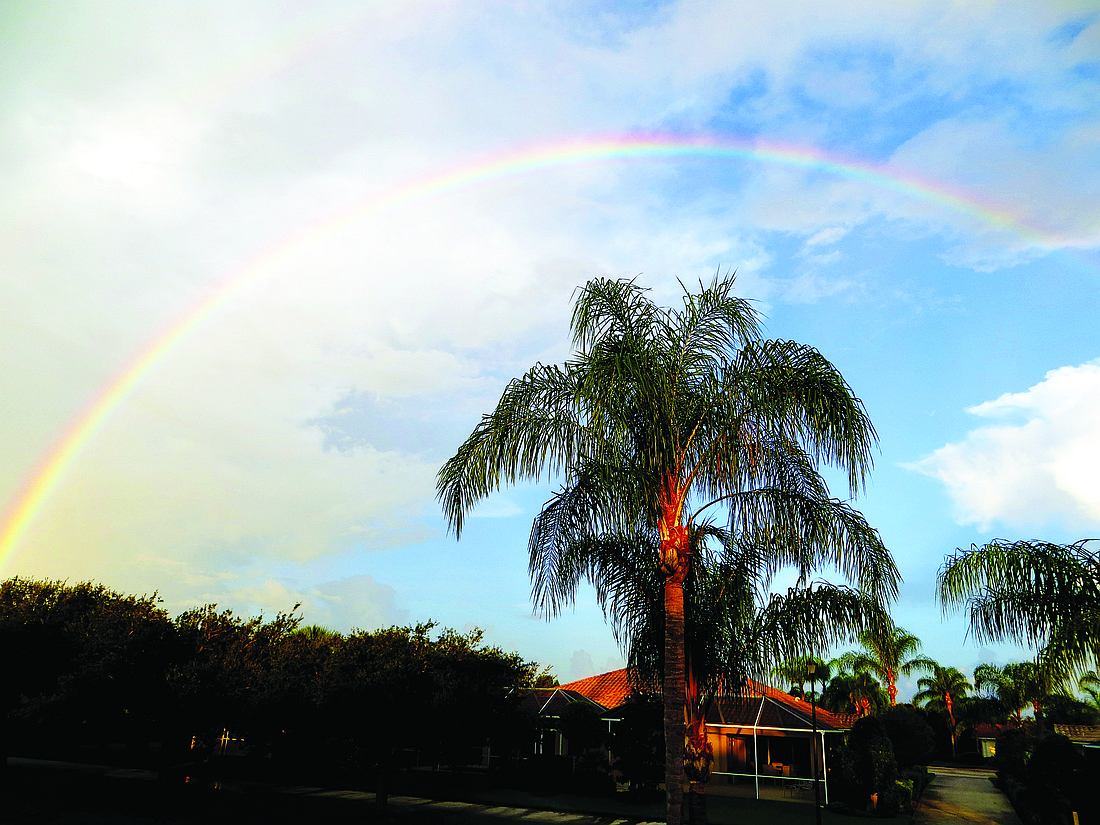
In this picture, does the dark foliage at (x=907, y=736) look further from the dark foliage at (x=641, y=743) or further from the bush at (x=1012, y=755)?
the dark foliage at (x=641, y=743)

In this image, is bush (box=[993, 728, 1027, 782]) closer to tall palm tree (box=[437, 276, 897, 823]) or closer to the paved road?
the paved road

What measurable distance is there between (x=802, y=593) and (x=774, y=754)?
91.9ft

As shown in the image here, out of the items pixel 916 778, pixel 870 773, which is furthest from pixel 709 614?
pixel 916 778

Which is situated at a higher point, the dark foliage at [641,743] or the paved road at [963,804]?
the dark foliage at [641,743]

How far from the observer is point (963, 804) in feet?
95.0

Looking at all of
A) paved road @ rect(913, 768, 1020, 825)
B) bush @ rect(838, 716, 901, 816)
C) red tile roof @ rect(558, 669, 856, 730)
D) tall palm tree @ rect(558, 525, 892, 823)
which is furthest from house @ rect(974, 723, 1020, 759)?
tall palm tree @ rect(558, 525, 892, 823)

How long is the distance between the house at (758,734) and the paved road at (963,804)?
3.60 metres

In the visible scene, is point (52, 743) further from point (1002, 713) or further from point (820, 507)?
point (1002, 713)

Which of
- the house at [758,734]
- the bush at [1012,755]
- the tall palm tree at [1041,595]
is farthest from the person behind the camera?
the bush at [1012,755]

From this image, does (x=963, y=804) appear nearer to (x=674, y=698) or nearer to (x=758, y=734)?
(x=758, y=734)

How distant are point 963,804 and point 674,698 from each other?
25971 millimetres

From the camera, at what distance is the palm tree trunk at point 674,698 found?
33.3 feet

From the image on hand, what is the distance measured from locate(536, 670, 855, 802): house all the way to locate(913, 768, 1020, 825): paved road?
360 cm

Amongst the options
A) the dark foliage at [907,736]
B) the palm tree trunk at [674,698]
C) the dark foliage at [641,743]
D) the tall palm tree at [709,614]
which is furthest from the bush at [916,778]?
the palm tree trunk at [674,698]
